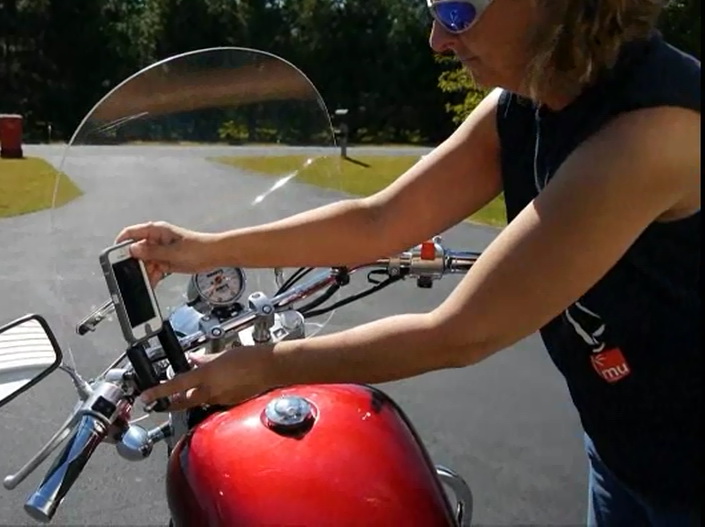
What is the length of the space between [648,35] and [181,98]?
0.75 meters

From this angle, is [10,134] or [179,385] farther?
[10,134]

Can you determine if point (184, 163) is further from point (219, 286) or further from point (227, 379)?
point (227, 379)

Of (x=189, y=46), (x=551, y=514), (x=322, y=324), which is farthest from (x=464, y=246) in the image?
(x=189, y=46)

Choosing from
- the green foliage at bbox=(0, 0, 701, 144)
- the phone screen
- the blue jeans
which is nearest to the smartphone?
the phone screen

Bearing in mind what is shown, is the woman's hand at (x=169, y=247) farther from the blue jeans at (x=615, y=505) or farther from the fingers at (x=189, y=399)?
the blue jeans at (x=615, y=505)

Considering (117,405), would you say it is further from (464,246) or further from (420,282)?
(464,246)

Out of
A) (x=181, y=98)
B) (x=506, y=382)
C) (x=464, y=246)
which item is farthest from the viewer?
(x=464, y=246)

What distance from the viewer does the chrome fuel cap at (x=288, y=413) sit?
4.60ft

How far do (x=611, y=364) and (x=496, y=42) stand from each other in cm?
48

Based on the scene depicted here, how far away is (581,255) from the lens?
45.1 inches

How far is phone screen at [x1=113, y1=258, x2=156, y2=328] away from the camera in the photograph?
1.31 m

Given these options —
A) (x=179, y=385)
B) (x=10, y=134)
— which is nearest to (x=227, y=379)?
(x=179, y=385)

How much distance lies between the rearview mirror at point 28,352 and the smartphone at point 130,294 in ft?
0.69

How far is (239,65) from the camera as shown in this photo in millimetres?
1633
